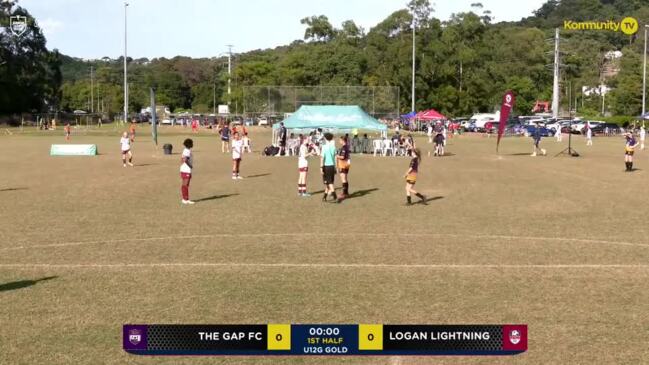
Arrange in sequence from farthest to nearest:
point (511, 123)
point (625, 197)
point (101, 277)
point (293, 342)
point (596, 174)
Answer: point (511, 123) < point (596, 174) < point (625, 197) < point (101, 277) < point (293, 342)

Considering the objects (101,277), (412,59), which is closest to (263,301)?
(101,277)

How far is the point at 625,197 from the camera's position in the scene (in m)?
20.0

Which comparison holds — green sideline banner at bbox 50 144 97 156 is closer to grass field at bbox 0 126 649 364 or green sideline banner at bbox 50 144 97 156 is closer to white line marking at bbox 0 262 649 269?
grass field at bbox 0 126 649 364

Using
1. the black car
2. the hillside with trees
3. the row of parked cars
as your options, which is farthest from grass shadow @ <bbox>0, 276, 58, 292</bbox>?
the hillside with trees

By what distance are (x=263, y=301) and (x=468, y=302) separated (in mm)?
2496

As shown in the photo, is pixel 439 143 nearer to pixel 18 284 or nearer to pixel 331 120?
pixel 331 120

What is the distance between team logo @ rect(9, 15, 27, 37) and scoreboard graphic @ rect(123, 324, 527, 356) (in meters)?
108

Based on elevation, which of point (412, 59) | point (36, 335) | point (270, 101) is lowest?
point (36, 335)

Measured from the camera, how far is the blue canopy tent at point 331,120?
130 ft

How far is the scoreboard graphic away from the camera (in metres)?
6.22

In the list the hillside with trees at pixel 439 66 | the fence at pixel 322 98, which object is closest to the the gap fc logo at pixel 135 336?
the fence at pixel 322 98

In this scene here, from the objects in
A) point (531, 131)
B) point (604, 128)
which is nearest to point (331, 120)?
point (531, 131)

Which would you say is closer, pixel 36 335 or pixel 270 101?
pixel 36 335

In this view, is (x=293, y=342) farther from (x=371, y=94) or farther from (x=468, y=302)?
(x=371, y=94)
